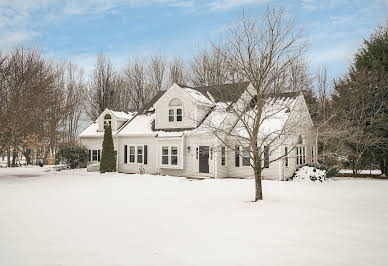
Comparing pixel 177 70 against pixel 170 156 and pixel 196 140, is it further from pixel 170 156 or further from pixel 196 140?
pixel 196 140

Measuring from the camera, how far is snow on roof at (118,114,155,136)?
23.2m

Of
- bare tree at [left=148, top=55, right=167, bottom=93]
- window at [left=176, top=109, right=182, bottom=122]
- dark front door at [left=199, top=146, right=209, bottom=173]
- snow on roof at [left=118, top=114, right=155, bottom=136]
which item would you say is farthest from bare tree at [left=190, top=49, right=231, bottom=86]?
dark front door at [left=199, top=146, right=209, bottom=173]

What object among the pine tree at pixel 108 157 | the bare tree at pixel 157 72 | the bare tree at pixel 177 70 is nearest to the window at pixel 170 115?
the pine tree at pixel 108 157

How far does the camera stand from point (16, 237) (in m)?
6.56

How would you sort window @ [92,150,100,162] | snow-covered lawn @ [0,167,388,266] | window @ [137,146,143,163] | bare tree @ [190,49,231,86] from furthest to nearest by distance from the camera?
1. bare tree @ [190,49,231,86]
2. window @ [92,150,100,162]
3. window @ [137,146,143,163]
4. snow-covered lawn @ [0,167,388,266]

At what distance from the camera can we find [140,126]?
78.8ft

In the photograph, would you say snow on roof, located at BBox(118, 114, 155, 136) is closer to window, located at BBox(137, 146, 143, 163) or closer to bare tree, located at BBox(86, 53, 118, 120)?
window, located at BBox(137, 146, 143, 163)

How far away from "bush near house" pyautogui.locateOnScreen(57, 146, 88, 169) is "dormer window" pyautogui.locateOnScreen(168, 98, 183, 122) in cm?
1062

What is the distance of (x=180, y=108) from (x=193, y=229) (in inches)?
596

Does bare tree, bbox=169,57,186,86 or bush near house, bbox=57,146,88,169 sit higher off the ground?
bare tree, bbox=169,57,186,86

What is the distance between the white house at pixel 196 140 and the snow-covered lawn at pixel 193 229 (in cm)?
652

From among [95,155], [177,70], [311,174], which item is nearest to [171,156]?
[95,155]

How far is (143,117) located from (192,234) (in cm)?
1948

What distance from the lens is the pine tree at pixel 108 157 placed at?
73.2 ft
